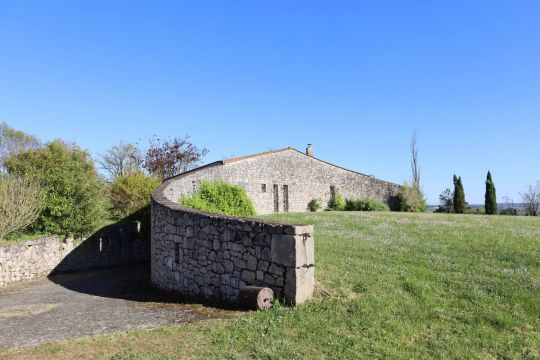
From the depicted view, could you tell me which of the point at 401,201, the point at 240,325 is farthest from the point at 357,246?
the point at 401,201

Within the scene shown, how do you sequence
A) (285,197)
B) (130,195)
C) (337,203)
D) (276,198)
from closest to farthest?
1. (130,195)
2. (276,198)
3. (285,197)
4. (337,203)

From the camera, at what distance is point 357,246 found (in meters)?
11.6

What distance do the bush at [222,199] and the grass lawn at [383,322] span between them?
746 centimetres

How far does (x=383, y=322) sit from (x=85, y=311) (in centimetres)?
617

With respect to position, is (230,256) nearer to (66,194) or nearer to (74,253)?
(66,194)

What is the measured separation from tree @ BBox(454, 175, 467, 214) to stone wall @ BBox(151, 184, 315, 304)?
28.9 metres

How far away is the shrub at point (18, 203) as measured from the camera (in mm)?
16172

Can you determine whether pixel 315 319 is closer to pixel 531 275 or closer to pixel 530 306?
pixel 530 306

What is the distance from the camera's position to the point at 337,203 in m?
29.1

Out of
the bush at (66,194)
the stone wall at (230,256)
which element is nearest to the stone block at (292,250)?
the stone wall at (230,256)

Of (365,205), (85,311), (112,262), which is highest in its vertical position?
(365,205)

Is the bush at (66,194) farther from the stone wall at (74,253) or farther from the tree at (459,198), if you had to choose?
the tree at (459,198)

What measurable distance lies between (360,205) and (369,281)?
2135 cm

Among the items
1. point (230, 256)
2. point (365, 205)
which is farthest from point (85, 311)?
point (365, 205)
